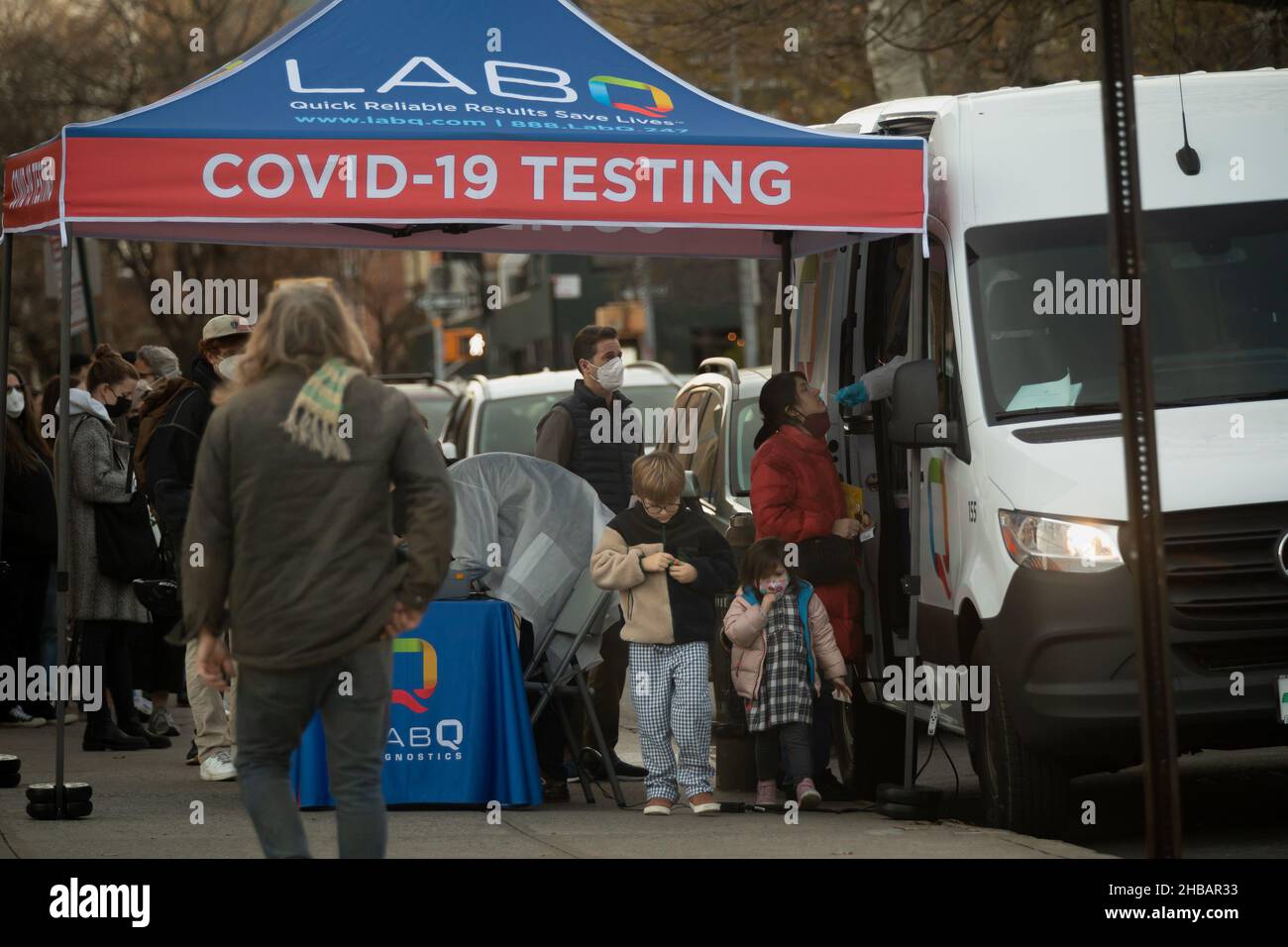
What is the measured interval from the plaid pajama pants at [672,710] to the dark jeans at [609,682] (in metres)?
1.15

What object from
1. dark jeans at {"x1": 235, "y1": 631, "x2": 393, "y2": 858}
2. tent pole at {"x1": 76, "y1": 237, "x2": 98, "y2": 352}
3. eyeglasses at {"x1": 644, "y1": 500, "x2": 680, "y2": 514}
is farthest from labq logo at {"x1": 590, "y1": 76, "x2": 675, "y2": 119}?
tent pole at {"x1": 76, "y1": 237, "x2": 98, "y2": 352}

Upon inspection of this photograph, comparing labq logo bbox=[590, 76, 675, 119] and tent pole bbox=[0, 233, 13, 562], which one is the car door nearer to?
labq logo bbox=[590, 76, 675, 119]

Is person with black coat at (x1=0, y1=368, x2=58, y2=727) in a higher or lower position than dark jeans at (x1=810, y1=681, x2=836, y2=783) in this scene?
higher

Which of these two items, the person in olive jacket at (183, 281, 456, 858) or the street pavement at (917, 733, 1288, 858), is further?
the street pavement at (917, 733, 1288, 858)

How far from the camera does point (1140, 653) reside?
526 cm

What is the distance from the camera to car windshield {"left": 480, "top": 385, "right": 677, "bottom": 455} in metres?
16.2

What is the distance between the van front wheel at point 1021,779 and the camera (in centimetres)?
815

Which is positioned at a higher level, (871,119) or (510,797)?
(871,119)

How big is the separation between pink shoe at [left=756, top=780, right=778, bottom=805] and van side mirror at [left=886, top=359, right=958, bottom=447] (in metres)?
1.73

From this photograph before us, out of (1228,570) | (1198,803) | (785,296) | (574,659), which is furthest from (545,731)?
(1228,570)

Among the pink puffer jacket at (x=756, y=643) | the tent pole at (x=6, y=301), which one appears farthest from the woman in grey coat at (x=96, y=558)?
the pink puffer jacket at (x=756, y=643)

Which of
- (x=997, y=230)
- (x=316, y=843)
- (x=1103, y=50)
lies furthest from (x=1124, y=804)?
(x=1103, y=50)
